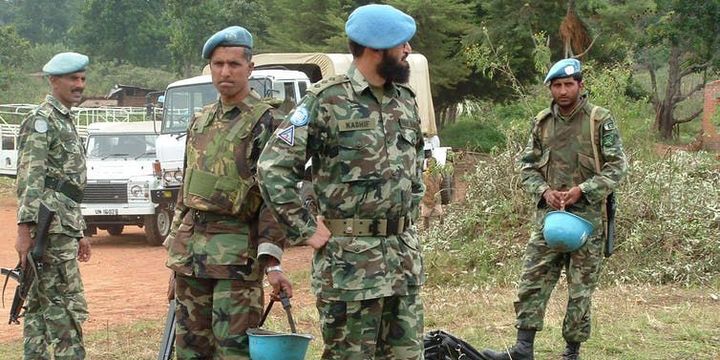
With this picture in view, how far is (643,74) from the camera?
49969 millimetres

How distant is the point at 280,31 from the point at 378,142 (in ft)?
67.3

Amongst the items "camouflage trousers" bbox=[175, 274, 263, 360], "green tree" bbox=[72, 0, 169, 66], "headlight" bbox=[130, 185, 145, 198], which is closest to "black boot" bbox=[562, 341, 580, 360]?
"camouflage trousers" bbox=[175, 274, 263, 360]

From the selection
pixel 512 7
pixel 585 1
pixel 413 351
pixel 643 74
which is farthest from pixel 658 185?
pixel 643 74

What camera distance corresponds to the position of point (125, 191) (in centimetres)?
1354

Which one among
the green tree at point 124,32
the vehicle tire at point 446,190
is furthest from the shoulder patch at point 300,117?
the green tree at point 124,32

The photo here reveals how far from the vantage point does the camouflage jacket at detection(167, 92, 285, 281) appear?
4191mm

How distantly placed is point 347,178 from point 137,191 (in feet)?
32.9

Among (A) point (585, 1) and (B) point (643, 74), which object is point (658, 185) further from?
(B) point (643, 74)

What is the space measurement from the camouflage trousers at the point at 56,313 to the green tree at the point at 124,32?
48908mm

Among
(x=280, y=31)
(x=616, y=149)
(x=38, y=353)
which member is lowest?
(x=38, y=353)

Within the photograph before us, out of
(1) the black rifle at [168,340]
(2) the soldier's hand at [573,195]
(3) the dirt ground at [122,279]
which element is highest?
(2) the soldier's hand at [573,195]

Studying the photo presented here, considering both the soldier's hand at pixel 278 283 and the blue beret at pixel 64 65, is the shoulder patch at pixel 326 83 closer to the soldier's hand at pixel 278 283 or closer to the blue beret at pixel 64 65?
the soldier's hand at pixel 278 283

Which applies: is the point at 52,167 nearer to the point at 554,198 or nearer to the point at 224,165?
the point at 224,165

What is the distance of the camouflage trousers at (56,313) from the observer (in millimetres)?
5391
